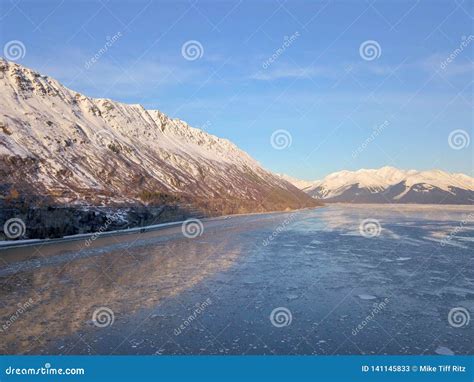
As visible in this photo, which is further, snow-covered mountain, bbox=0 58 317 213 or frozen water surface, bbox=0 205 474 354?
snow-covered mountain, bbox=0 58 317 213

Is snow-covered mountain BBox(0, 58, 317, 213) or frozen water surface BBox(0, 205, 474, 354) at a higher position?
snow-covered mountain BBox(0, 58, 317, 213)

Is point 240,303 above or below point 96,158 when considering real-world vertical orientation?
below

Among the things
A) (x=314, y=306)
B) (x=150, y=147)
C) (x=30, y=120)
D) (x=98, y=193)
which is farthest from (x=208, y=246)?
(x=150, y=147)

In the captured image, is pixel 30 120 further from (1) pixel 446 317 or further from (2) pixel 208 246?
(1) pixel 446 317

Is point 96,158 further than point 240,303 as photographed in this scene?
Yes
